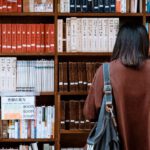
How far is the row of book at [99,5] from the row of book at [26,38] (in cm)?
22

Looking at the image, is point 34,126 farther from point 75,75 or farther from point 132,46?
point 132,46

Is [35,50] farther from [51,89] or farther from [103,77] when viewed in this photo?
[103,77]

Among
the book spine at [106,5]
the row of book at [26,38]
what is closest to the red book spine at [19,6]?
the row of book at [26,38]

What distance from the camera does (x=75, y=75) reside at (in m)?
3.12

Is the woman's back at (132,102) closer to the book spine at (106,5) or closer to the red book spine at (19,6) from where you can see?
the book spine at (106,5)

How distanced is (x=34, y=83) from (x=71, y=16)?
2.19 ft

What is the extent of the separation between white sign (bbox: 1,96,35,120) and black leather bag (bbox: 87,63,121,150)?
4.59 feet

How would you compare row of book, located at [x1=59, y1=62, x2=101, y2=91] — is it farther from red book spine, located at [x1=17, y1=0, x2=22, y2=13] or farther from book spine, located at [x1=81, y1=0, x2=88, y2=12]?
red book spine, located at [x1=17, y1=0, x2=22, y2=13]

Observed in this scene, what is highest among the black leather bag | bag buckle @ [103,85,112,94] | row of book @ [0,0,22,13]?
row of book @ [0,0,22,13]

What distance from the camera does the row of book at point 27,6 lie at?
3.15m

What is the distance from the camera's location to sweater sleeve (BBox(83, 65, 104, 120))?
1843mm

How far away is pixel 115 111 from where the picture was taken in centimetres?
184

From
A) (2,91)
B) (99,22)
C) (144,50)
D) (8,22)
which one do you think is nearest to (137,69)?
(144,50)

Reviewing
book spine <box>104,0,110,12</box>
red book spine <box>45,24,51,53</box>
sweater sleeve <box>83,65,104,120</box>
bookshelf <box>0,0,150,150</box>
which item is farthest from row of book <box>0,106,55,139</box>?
sweater sleeve <box>83,65,104,120</box>
